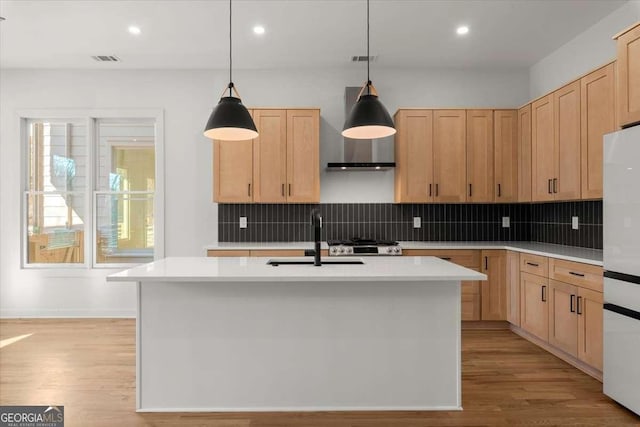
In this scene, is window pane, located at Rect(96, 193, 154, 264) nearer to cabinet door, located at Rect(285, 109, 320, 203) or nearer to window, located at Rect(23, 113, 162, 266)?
window, located at Rect(23, 113, 162, 266)

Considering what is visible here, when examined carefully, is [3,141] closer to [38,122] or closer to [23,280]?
[38,122]

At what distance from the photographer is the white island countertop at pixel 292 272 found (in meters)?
2.33

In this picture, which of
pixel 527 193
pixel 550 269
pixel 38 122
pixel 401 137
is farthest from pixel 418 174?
pixel 38 122

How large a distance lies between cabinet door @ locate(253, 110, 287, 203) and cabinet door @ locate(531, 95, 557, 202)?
8.55 ft

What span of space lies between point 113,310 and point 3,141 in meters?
2.42

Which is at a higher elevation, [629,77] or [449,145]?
[629,77]

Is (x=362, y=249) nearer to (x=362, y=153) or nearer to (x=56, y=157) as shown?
(x=362, y=153)

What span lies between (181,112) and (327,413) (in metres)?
3.86

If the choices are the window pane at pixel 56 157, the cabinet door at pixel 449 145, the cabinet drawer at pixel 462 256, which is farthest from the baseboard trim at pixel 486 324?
the window pane at pixel 56 157

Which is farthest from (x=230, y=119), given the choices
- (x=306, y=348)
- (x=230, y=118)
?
(x=306, y=348)

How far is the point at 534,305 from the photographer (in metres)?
3.94

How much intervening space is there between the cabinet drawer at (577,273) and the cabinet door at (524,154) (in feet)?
3.64

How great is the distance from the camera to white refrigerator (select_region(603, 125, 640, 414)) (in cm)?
253
